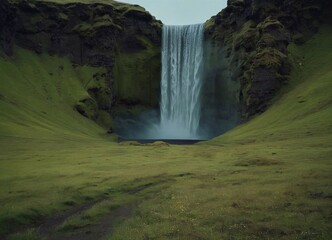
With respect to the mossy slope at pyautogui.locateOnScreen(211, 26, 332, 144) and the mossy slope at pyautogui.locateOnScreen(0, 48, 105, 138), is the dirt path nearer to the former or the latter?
the mossy slope at pyautogui.locateOnScreen(211, 26, 332, 144)

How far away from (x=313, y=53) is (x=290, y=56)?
430 inches

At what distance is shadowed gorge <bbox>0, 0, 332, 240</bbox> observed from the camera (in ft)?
119

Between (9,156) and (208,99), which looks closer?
(9,156)

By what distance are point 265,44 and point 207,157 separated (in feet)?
345

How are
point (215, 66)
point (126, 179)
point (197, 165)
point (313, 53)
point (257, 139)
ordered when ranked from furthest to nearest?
point (215, 66), point (313, 53), point (257, 139), point (197, 165), point (126, 179)

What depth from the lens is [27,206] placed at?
4206 centimetres

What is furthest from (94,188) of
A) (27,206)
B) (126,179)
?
(27,206)

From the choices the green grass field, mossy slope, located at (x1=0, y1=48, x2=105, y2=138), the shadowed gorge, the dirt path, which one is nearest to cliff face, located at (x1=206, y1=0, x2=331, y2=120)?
the shadowed gorge

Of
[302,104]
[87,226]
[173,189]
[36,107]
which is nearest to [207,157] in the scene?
[173,189]

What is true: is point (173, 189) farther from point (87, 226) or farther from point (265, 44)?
point (265, 44)

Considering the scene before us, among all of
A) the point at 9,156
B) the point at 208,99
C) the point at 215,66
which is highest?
the point at 215,66

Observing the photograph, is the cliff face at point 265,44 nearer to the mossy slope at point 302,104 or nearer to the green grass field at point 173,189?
the mossy slope at point 302,104

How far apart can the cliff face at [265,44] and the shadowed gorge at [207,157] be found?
1.52 ft

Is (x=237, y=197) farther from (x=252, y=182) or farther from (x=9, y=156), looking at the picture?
(x=9, y=156)
